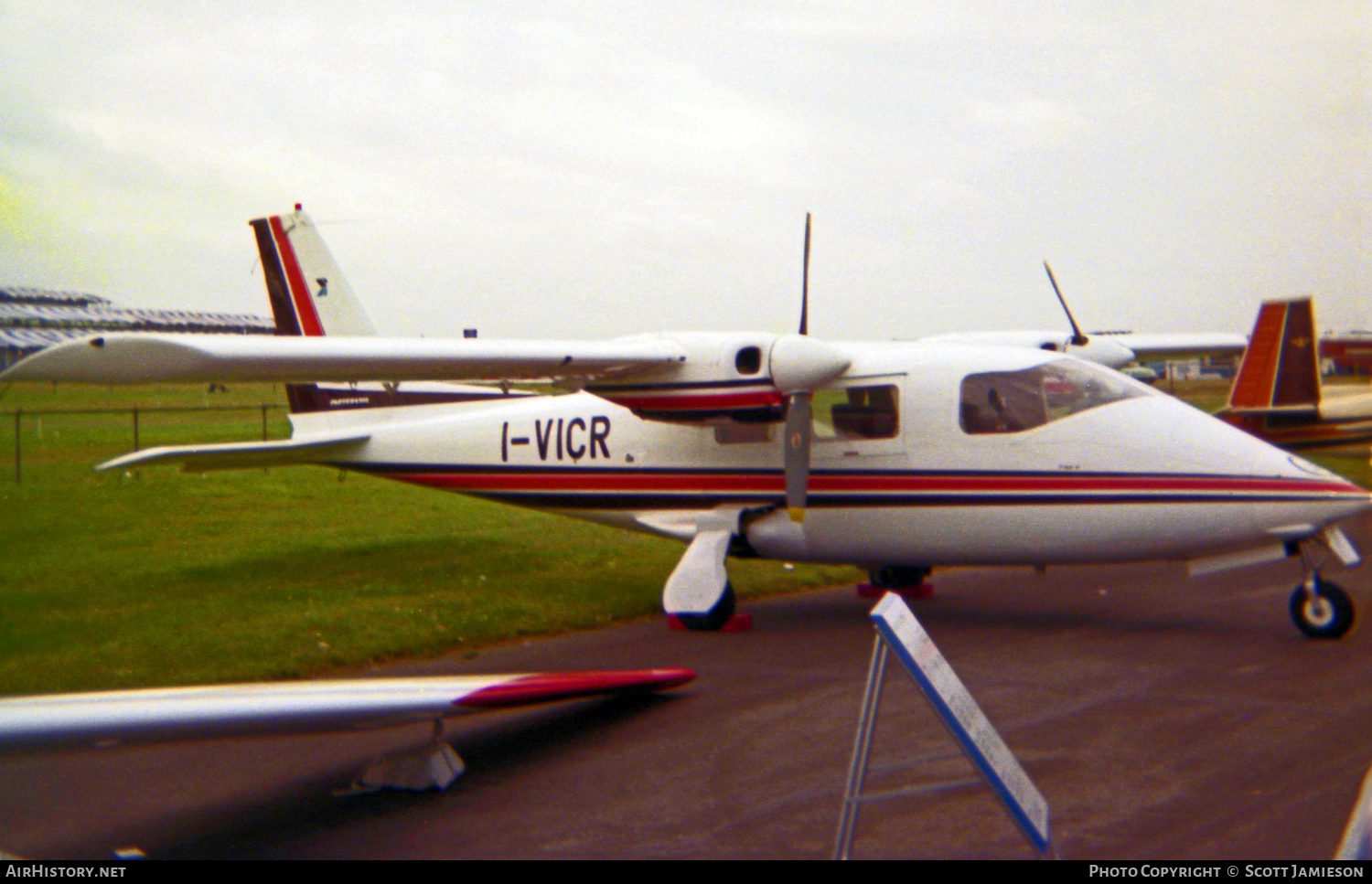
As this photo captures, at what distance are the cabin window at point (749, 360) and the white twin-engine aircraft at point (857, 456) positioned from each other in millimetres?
17

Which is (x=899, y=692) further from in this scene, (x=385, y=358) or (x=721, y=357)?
(x=385, y=358)

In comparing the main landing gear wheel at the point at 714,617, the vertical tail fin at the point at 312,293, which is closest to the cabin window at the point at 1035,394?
the main landing gear wheel at the point at 714,617

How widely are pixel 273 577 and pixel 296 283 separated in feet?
11.8

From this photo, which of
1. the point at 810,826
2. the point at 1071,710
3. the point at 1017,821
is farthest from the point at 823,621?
the point at 1017,821

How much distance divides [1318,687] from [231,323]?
19.3m

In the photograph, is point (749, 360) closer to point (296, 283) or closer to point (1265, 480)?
point (1265, 480)

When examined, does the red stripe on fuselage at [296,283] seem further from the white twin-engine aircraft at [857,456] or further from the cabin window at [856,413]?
the cabin window at [856,413]

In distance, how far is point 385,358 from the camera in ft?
27.2

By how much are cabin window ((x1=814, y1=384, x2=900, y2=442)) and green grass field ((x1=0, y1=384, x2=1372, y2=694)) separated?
248cm

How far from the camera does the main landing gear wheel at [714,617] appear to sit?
31.4 feet

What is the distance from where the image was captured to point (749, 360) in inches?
379

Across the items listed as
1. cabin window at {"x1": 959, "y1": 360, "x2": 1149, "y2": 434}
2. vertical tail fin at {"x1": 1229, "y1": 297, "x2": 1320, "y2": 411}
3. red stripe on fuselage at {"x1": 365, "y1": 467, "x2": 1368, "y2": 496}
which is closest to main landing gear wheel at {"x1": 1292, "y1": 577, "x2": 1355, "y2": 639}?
red stripe on fuselage at {"x1": 365, "y1": 467, "x2": 1368, "y2": 496}

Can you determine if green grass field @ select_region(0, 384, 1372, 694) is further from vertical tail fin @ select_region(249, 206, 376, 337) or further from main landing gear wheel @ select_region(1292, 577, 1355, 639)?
main landing gear wheel @ select_region(1292, 577, 1355, 639)

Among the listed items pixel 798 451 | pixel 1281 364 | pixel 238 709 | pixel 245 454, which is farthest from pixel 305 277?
pixel 1281 364
